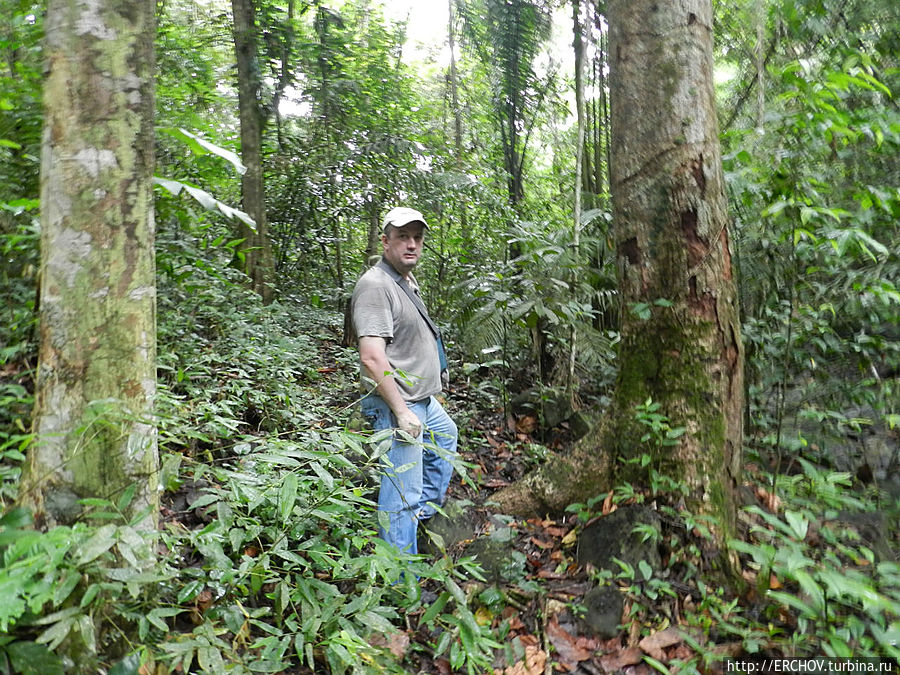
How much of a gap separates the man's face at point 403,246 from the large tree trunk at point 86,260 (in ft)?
5.76

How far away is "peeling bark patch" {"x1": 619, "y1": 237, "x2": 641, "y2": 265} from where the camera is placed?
12.1 feet

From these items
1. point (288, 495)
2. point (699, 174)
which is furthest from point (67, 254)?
point (699, 174)

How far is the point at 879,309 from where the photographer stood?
4.22 metres

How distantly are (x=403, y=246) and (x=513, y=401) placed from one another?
280 cm

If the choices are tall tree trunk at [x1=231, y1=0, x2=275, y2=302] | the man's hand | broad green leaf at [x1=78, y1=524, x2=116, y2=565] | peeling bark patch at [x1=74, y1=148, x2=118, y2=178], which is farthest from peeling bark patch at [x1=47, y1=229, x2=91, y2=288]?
tall tree trunk at [x1=231, y1=0, x2=275, y2=302]

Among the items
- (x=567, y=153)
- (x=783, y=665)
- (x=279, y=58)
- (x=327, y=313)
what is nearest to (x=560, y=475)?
(x=783, y=665)

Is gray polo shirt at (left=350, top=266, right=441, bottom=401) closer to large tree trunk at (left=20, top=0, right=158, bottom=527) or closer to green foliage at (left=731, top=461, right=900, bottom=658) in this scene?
large tree trunk at (left=20, top=0, right=158, bottom=527)

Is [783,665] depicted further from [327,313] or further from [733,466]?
[327,313]

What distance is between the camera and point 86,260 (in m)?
2.13

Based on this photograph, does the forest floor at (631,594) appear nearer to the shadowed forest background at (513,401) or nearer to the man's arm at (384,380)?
the shadowed forest background at (513,401)

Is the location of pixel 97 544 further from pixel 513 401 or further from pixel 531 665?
pixel 513 401

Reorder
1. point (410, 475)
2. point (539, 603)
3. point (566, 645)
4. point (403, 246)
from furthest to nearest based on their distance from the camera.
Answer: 1. point (403, 246)
2. point (410, 475)
3. point (539, 603)
4. point (566, 645)

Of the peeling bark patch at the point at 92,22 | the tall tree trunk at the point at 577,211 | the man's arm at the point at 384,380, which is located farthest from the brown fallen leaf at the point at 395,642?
the tall tree trunk at the point at 577,211

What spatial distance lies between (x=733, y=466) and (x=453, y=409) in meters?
3.07
